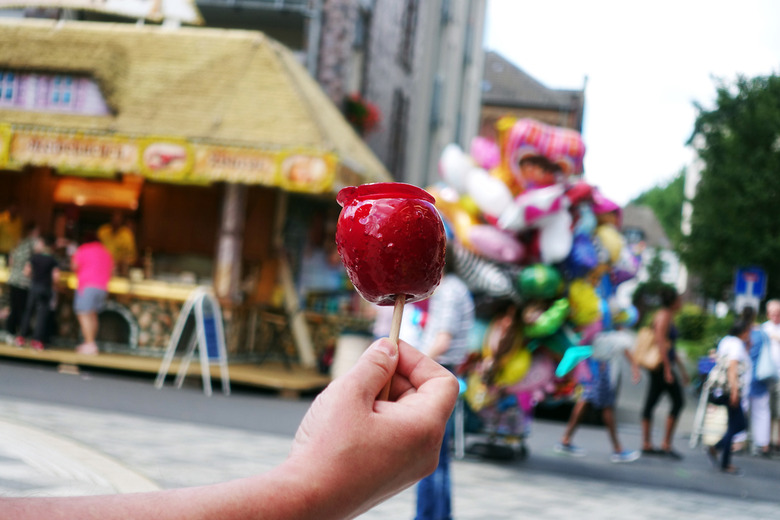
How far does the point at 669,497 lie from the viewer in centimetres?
769

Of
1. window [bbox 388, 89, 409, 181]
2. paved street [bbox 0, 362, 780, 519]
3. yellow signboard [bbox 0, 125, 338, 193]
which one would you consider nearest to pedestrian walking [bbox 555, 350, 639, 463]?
paved street [bbox 0, 362, 780, 519]

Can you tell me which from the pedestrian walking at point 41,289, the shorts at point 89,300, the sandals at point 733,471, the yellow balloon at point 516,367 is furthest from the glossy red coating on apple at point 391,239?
the pedestrian walking at point 41,289

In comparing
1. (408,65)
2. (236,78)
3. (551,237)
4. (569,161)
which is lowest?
(551,237)

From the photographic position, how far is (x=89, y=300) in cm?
1267

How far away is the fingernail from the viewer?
47.3 inches

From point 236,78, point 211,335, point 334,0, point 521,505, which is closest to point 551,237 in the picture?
point 521,505

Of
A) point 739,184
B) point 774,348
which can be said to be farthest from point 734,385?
point 739,184

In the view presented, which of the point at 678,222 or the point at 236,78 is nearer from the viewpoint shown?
the point at 236,78

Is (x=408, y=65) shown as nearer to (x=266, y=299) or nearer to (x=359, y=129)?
(x=359, y=129)

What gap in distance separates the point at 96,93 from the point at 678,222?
18.1 meters

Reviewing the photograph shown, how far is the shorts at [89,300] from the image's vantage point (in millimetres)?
12633

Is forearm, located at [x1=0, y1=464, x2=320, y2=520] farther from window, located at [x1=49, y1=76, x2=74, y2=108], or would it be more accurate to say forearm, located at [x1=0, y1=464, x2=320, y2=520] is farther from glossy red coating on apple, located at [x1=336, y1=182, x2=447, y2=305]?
window, located at [x1=49, y1=76, x2=74, y2=108]

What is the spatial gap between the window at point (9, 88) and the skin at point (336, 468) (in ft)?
44.6

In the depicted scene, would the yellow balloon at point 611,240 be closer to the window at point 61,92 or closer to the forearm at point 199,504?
the forearm at point 199,504
